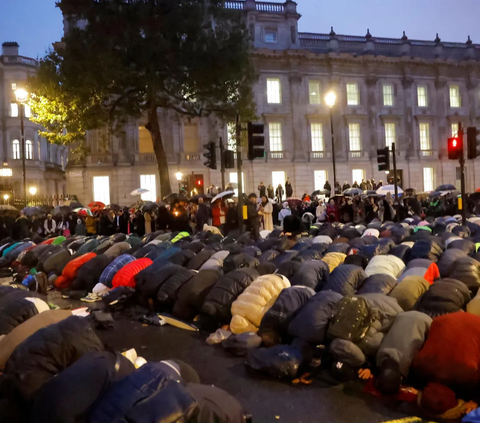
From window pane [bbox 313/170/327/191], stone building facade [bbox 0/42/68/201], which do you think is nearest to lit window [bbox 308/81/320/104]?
window pane [bbox 313/170/327/191]

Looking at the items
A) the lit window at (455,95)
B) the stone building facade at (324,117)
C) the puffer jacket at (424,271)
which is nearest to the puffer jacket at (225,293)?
the puffer jacket at (424,271)

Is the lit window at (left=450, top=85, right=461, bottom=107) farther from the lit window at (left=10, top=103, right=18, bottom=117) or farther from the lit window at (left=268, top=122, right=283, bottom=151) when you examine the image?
the lit window at (left=10, top=103, right=18, bottom=117)

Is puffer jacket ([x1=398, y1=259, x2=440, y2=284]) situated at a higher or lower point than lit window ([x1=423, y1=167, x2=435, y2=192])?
lower

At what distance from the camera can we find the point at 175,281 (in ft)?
27.1

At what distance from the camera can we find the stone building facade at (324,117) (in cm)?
3475

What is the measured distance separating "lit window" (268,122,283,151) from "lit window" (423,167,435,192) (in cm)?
1260

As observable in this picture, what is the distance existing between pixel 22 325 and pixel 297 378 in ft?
10.0

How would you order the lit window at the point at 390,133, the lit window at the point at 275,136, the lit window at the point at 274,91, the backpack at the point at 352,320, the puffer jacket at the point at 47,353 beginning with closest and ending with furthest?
the puffer jacket at the point at 47,353 → the backpack at the point at 352,320 → the lit window at the point at 274,91 → the lit window at the point at 275,136 → the lit window at the point at 390,133

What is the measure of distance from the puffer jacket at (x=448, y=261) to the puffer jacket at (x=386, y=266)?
608 mm

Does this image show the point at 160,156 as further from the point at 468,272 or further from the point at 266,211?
the point at 468,272

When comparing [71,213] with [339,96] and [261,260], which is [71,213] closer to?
[261,260]

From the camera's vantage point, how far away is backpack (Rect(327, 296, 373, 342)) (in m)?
5.32

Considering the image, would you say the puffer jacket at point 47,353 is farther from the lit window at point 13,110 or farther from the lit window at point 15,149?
the lit window at point 13,110

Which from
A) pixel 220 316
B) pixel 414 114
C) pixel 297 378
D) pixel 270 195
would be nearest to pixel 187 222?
pixel 220 316
